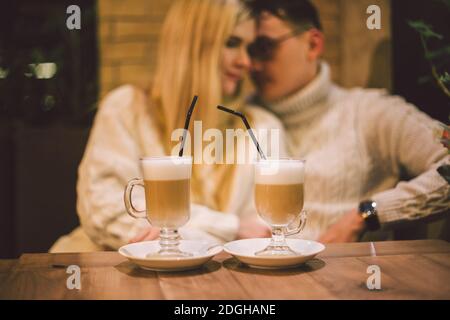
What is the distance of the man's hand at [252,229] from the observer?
8.09ft

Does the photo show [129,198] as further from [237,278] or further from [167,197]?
[237,278]

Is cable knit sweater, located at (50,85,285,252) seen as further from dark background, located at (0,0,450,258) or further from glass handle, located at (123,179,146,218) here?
glass handle, located at (123,179,146,218)

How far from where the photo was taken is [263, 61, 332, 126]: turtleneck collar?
259 centimetres

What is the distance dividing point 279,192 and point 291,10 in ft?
4.64

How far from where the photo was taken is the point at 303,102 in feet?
8.49

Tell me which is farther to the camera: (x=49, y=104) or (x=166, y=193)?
(x=49, y=104)

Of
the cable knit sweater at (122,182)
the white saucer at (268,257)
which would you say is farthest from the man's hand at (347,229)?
the white saucer at (268,257)

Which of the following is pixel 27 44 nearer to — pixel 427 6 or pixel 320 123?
pixel 320 123

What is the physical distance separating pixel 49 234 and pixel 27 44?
0.88 m

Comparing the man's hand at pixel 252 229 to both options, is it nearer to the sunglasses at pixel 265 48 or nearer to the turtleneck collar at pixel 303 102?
the turtleneck collar at pixel 303 102

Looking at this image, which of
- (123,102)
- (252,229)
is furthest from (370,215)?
(123,102)

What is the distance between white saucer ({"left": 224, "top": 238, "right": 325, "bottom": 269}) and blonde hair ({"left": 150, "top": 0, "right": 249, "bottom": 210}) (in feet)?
3.45
